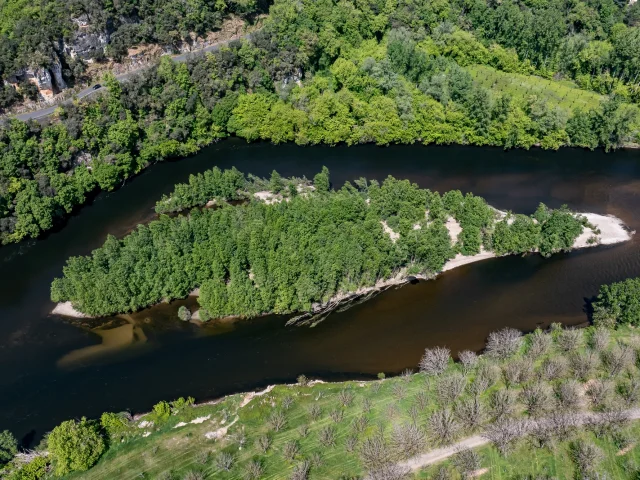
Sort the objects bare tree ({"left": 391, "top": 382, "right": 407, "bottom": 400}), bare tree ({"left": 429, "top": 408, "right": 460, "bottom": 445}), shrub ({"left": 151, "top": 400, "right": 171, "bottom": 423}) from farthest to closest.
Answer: bare tree ({"left": 391, "top": 382, "right": 407, "bottom": 400}), shrub ({"left": 151, "top": 400, "right": 171, "bottom": 423}), bare tree ({"left": 429, "top": 408, "right": 460, "bottom": 445})

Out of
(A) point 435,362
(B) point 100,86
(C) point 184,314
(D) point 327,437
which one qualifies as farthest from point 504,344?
(B) point 100,86

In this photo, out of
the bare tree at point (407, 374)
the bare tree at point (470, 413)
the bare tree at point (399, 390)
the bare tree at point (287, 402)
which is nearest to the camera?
the bare tree at point (470, 413)

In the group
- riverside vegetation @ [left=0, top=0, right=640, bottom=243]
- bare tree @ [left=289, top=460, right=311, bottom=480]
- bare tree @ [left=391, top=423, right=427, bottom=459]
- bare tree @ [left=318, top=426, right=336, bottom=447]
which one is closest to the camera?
bare tree @ [left=289, top=460, right=311, bottom=480]

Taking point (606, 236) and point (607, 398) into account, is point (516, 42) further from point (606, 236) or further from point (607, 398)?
point (607, 398)

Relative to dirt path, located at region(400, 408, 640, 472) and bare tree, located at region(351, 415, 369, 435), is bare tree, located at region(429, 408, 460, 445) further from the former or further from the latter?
bare tree, located at region(351, 415, 369, 435)

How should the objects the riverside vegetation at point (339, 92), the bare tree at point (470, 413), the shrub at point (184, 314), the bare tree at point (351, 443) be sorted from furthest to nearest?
the riverside vegetation at point (339, 92), the shrub at point (184, 314), the bare tree at point (470, 413), the bare tree at point (351, 443)

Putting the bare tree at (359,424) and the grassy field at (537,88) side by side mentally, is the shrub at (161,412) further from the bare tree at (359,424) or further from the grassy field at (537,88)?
the grassy field at (537,88)

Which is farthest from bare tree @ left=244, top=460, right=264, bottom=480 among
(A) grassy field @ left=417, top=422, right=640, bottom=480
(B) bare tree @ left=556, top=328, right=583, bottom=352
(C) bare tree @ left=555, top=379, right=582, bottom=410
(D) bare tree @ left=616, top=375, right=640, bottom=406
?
(D) bare tree @ left=616, top=375, right=640, bottom=406

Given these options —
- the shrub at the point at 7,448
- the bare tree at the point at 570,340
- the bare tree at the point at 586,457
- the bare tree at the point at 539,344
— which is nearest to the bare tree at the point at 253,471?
the shrub at the point at 7,448
